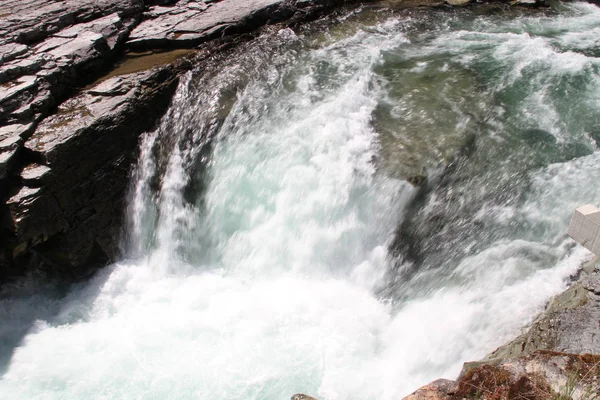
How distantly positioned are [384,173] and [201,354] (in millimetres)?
3174

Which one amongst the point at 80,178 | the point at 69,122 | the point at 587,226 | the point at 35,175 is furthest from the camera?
the point at 69,122

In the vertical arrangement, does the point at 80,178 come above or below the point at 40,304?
above

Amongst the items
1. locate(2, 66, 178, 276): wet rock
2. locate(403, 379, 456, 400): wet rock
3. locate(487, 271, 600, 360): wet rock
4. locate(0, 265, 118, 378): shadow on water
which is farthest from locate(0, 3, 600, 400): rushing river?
locate(403, 379, 456, 400): wet rock

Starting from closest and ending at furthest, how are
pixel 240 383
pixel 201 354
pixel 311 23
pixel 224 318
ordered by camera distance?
pixel 240 383, pixel 201 354, pixel 224 318, pixel 311 23

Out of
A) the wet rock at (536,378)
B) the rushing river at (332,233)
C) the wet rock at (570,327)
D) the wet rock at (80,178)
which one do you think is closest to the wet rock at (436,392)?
the wet rock at (536,378)

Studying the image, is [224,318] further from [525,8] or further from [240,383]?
[525,8]

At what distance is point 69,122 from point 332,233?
3.86m

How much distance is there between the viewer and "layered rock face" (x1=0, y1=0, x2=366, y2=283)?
20.5ft

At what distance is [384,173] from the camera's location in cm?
→ 658

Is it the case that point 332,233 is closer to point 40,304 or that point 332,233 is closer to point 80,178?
point 80,178

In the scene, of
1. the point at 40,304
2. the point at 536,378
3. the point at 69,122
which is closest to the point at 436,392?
the point at 536,378

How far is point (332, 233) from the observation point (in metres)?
6.46

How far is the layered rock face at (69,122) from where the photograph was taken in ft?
20.5

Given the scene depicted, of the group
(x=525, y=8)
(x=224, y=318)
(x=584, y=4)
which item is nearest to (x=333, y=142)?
(x=224, y=318)
